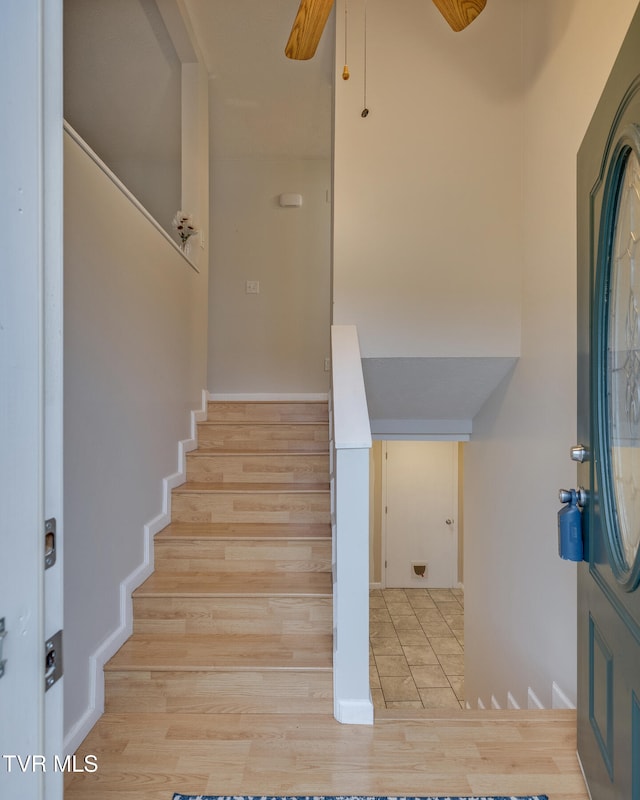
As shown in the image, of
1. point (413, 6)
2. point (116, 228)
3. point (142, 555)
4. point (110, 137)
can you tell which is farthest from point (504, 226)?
point (110, 137)

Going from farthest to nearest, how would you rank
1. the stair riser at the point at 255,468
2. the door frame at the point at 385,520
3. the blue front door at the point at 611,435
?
the door frame at the point at 385,520 → the stair riser at the point at 255,468 → the blue front door at the point at 611,435

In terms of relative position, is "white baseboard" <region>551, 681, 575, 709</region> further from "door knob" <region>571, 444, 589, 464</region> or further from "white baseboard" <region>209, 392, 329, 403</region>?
"white baseboard" <region>209, 392, 329, 403</region>

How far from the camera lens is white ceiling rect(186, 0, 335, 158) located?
9.50ft

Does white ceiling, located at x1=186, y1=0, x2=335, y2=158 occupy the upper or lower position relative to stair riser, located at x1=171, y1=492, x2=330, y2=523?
upper

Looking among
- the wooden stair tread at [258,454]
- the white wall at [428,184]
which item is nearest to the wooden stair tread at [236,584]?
the wooden stair tread at [258,454]

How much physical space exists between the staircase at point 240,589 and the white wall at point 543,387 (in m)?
0.98

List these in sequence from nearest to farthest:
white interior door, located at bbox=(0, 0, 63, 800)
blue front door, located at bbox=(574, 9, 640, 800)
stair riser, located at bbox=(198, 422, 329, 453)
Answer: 1. white interior door, located at bbox=(0, 0, 63, 800)
2. blue front door, located at bbox=(574, 9, 640, 800)
3. stair riser, located at bbox=(198, 422, 329, 453)

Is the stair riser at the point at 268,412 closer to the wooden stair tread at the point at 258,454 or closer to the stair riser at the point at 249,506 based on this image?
the wooden stair tread at the point at 258,454

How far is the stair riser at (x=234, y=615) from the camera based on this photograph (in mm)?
2141

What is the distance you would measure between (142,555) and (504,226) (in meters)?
2.52

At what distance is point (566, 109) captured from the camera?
2027 mm

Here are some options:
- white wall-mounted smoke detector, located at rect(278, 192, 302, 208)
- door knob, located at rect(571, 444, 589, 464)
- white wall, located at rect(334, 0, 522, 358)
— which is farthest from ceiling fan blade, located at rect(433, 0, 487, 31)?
white wall-mounted smoke detector, located at rect(278, 192, 302, 208)

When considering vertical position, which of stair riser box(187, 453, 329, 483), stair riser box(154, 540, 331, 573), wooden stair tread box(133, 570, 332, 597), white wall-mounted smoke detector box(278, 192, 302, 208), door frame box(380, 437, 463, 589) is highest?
white wall-mounted smoke detector box(278, 192, 302, 208)

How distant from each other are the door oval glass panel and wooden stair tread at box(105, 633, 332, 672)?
48.9 inches
